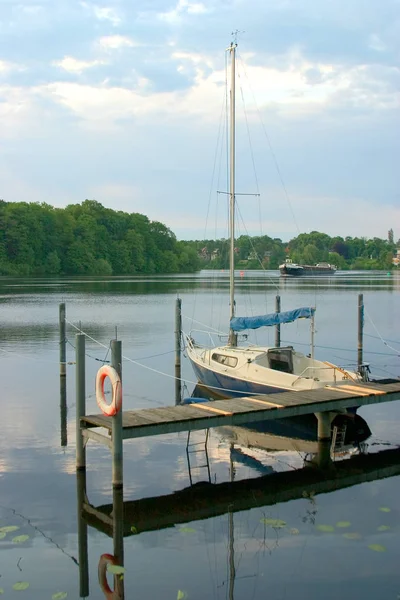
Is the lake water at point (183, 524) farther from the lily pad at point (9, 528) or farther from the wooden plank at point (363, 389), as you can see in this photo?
the wooden plank at point (363, 389)

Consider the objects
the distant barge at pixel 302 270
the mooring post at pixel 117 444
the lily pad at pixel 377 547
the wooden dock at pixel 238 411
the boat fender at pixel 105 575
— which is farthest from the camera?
the distant barge at pixel 302 270

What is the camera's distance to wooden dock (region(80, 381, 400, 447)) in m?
13.6

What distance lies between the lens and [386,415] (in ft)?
65.6

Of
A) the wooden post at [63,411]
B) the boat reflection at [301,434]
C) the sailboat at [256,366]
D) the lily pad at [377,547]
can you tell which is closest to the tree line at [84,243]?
the wooden post at [63,411]

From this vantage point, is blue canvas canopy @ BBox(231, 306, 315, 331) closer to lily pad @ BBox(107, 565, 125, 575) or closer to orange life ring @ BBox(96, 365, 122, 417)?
orange life ring @ BBox(96, 365, 122, 417)

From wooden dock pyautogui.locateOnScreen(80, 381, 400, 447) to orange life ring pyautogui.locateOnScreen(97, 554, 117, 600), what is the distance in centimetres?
261

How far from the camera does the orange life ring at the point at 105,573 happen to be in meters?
9.78

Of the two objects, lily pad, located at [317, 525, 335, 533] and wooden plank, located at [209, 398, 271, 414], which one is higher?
wooden plank, located at [209, 398, 271, 414]

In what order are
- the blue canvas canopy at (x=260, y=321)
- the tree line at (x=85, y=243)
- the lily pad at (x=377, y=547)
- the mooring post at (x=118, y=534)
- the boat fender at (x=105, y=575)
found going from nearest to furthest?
the boat fender at (x=105, y=575) → the mooring post at (x=118, y=534) → the lily pad at (x=377, y=547) → the blue canvas canopy at (x=260, y=321) → the tree line at (x=85, y=243)

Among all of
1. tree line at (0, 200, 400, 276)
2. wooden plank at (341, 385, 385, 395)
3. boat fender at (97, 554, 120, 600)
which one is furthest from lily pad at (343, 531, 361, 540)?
tree line at (0, 200, 400, 276)

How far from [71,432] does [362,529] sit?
8.71m

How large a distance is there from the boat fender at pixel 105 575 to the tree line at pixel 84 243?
11429 centimetres

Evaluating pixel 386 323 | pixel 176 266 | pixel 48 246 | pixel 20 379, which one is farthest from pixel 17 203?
pixel 20 379

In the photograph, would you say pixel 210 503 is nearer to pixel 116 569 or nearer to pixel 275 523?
pixel 275 523
